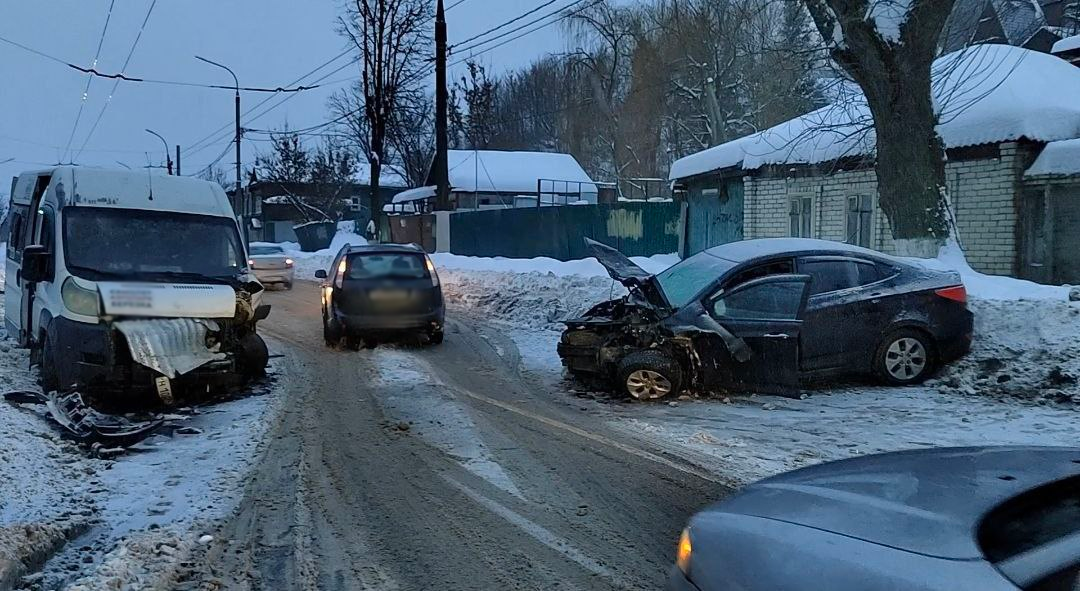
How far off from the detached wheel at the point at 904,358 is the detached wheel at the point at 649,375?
7.26 feet

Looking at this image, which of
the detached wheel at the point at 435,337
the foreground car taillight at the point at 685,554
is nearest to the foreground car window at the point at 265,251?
the detached wheel at the point at 435,337

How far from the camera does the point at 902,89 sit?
11.4 meters

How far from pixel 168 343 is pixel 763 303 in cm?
571

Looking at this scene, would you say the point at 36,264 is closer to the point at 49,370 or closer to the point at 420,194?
the point at 49,370

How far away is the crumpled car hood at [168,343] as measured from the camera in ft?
24.4

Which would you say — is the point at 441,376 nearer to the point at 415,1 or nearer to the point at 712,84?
the point at 415,1

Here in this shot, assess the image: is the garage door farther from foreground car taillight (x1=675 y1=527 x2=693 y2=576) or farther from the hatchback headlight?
the hatchback headlight

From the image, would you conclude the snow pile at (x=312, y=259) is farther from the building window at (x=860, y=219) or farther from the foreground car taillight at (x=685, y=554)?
the foreground car taillight at (x=685, y=554)

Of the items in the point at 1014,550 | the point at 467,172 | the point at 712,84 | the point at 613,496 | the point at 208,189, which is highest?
the point at 712,84

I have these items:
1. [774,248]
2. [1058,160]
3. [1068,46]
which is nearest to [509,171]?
[1068,46]

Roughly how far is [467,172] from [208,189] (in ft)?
122

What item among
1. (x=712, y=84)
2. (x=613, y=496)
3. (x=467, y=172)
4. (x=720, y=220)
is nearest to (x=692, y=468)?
(x=613, y=496)

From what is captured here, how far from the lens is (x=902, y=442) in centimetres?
684

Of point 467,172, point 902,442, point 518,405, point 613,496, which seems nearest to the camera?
point 613,496
